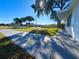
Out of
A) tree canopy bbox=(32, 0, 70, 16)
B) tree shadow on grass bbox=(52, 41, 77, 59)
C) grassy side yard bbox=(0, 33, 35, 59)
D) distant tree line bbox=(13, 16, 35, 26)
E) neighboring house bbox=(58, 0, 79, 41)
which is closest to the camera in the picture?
grassy side yard bbox=(0, 33, 35, 59)

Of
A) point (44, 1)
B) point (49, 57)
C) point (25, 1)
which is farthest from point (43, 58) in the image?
point (44, 1)

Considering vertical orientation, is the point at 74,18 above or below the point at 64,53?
above

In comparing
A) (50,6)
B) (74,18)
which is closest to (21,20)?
(50,6)

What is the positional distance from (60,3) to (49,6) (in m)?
3.19

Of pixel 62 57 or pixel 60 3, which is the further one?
pixel 60 3

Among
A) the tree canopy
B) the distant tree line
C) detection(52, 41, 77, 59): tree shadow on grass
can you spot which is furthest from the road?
the distant tree line

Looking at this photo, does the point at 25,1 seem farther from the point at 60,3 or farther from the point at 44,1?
the point at 60,3

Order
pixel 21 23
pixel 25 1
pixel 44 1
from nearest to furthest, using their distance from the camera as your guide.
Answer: pixel 25 1
pixel 44 1
pixel 21 23

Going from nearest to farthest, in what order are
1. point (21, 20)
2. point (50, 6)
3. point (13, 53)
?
1. point (13, 53)
2. point (50, 6)
3. point (21, 20)

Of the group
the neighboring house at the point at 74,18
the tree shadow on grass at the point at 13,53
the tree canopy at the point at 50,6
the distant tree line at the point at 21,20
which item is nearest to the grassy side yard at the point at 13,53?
the tree shadow on grass at the point at 13,53

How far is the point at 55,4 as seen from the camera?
32.6m

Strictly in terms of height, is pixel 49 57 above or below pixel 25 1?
below

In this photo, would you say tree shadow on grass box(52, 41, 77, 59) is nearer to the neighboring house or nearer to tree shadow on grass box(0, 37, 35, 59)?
tree shadow on grass box(0, 37, 35, 59)

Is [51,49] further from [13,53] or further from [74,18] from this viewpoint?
[74,18]
